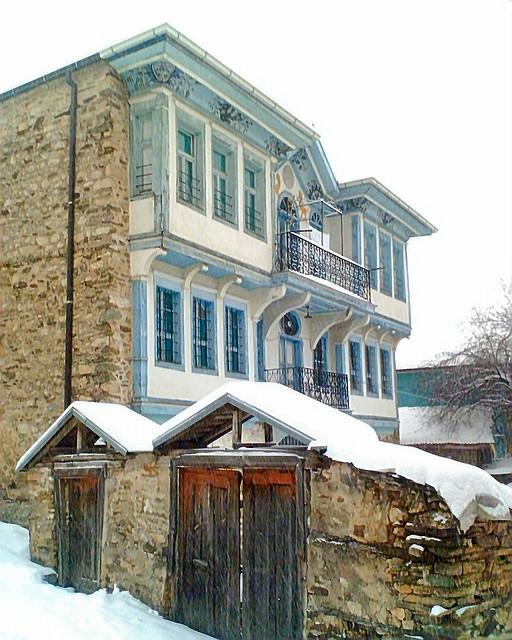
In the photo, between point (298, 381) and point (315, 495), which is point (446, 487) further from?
point (298, 381)

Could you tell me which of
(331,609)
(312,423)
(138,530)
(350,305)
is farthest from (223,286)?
(331,609)

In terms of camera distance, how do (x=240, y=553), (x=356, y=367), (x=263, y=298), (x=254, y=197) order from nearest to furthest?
(x=240, y=553)
(x=263, y=298)
(x=254, y=197)
(x=356, y=367)

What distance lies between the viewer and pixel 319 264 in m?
15.7

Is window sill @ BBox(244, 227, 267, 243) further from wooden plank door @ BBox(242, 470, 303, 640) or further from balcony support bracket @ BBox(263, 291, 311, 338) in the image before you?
wooden plank door @ BBox(242, 470, 303, 640)

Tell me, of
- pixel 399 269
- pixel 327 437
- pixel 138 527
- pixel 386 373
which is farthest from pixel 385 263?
pixel 327 437

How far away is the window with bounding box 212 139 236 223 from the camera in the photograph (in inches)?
523

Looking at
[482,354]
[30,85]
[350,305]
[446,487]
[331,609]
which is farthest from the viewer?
[482,354]

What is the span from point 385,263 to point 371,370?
110 inches

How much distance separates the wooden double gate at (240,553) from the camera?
23.7ft

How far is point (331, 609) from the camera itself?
6.81 meters

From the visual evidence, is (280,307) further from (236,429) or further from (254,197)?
(236,429)

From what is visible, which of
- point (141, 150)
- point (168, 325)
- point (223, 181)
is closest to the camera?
point (141, 150)

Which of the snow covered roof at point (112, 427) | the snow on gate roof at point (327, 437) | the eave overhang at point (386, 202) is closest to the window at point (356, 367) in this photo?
the eave overhang at point (386, 202)

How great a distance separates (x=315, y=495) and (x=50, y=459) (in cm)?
441
